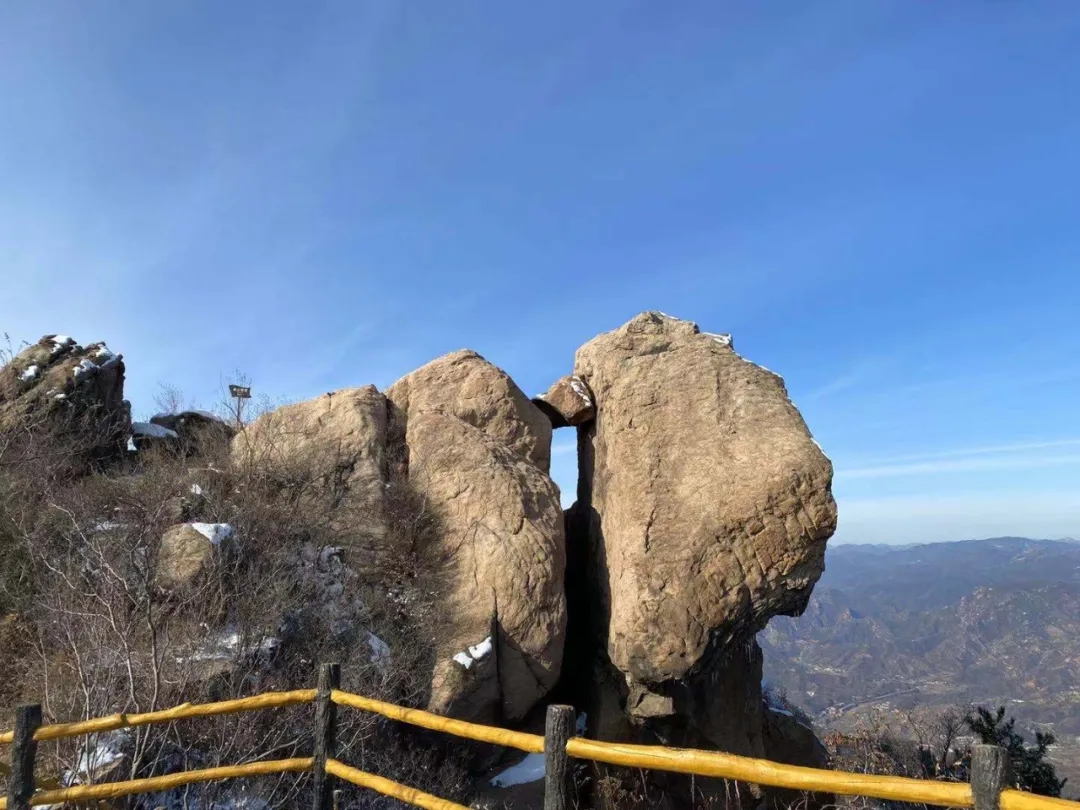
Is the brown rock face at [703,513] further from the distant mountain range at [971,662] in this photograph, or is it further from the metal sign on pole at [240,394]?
the distant mountain range at [971,662]

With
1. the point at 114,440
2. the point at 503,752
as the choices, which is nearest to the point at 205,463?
the point at 114,440

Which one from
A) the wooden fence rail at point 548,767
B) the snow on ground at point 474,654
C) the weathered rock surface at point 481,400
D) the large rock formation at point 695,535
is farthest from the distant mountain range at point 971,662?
the wooden fence rail at point 548,767

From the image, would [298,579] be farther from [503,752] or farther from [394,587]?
[503,752]

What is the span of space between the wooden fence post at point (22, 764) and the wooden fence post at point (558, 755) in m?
3.42

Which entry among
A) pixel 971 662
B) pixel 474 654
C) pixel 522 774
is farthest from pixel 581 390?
pixel 971 662

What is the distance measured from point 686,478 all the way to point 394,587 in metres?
5.01

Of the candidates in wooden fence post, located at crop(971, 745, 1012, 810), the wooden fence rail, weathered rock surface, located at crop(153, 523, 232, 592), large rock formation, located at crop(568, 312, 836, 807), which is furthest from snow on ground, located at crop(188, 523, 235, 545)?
wooden fence post, located at crop(971, 745, 1012, 810)

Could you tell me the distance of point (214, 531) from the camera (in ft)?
33.3

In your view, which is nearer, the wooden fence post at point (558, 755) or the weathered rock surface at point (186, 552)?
the wooden fence post at point (558, 755)

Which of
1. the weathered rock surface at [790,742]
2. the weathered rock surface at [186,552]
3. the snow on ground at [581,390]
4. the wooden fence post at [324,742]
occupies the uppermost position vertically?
the snow on ground at [581,390]

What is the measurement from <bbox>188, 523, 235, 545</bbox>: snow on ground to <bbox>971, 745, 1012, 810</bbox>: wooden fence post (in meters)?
9.60

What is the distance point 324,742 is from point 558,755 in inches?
84.0

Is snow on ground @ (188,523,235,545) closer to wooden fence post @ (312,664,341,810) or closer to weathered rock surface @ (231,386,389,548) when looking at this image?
weathered rock surface @ (231,386,389,548)

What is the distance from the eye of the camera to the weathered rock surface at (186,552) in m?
9.41
